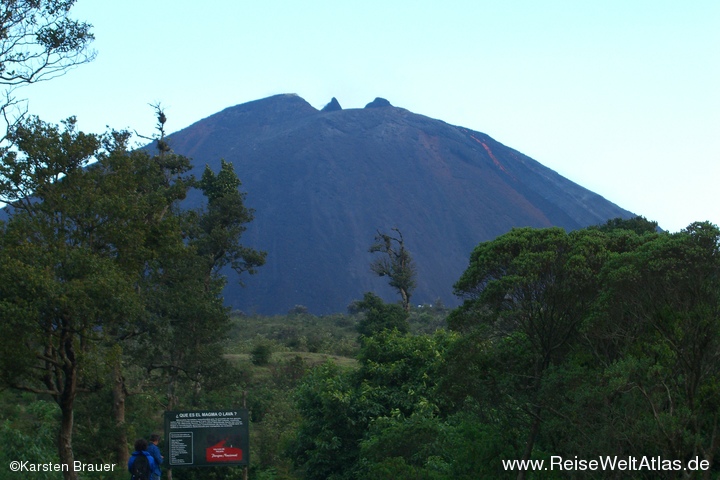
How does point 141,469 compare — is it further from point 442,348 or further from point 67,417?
point 442,348

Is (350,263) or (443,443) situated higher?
(350,263)

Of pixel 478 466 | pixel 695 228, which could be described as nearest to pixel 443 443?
pixel 478 466

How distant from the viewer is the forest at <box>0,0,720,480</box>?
45.4 ft

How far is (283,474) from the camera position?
98.2ft

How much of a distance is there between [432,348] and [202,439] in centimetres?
942

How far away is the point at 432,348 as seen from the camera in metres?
27.2

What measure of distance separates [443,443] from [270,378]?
86.9 ft

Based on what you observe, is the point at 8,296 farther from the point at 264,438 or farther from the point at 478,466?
the point at 264,438

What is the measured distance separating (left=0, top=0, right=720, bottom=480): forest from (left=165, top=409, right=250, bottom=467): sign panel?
2.14 m

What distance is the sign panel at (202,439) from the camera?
66.2ft

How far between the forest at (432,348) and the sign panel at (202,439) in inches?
84.3

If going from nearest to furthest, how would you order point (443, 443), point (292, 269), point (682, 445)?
point (682, 445)
point (443, 443)
point (292, 269)

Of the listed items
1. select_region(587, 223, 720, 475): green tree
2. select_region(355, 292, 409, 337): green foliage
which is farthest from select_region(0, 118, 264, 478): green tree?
select_region(355, 292, 409, 337): green foliage

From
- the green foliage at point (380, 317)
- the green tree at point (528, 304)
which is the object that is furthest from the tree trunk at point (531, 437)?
the green foliage at point (380, 317)
